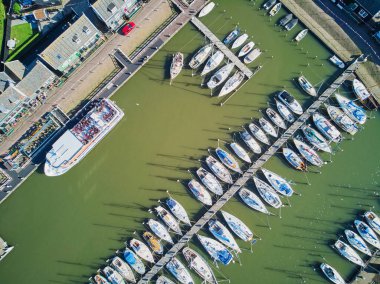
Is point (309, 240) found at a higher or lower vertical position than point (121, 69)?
lower

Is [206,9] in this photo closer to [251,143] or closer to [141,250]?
[251,143]

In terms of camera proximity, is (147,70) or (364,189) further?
(147,70)

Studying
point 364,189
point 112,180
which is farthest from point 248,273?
point 112,180

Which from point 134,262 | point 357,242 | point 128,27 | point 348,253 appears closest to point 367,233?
point 357,242

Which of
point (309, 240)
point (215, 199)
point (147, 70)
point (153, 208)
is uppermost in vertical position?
point (147, 70)

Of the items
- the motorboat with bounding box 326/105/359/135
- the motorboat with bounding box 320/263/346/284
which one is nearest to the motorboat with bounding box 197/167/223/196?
the motorboat with bounding box 320/263/346/284

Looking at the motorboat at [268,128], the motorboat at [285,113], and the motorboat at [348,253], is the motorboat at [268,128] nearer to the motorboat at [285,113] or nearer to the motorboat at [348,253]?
the motorboat at [285,113]

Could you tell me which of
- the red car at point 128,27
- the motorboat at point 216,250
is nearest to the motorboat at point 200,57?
the red car at point 128,27

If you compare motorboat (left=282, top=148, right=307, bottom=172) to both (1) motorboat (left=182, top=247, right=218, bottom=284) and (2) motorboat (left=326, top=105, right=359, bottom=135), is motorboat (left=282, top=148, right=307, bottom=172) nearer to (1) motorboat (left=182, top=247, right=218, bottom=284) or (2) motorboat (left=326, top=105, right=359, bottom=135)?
(2) motorboat (left=326, top=105, right=359, bottom=135)

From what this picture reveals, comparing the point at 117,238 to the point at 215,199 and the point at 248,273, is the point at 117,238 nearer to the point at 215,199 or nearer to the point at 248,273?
the point at 215,199
